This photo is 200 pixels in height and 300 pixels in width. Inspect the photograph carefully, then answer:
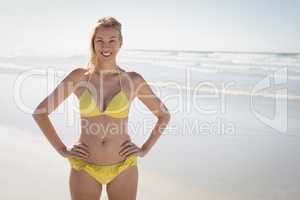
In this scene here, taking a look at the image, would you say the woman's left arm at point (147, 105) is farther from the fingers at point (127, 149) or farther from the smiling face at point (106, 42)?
the smiling face at point (106, 42)

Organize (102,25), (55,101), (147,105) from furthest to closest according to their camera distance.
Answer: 1. (147,105)
2. (55,101)
3. (102,25)

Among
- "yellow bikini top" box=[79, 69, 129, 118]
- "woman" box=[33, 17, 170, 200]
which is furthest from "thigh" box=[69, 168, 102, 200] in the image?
"yellow bikini top" box=[79, 69, 129, 118]

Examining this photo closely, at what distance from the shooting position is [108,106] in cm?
232

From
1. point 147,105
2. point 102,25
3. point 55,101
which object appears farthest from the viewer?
point 147,105

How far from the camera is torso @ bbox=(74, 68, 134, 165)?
2342mm

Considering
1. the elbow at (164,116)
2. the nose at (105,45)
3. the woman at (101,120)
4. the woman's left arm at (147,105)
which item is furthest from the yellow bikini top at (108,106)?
the elbow at (164,116)

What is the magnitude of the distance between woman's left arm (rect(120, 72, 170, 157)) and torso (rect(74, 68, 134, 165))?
0.06 m

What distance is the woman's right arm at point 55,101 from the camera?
2312 millimetres

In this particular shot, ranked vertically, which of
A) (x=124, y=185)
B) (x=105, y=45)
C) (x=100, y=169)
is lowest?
(x=124, y=185)

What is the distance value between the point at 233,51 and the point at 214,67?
250cm

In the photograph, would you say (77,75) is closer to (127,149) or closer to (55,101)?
(55,101)

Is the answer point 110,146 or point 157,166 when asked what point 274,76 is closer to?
point 157,166

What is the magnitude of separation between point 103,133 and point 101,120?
78mm

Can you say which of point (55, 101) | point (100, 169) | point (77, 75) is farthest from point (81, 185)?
point (77, 75)
